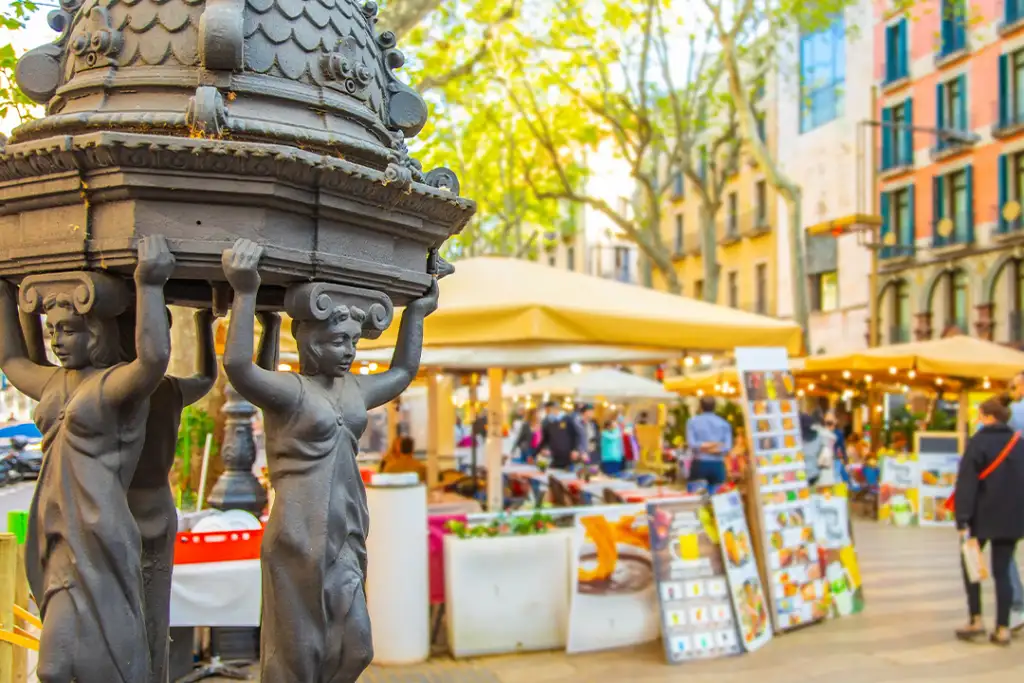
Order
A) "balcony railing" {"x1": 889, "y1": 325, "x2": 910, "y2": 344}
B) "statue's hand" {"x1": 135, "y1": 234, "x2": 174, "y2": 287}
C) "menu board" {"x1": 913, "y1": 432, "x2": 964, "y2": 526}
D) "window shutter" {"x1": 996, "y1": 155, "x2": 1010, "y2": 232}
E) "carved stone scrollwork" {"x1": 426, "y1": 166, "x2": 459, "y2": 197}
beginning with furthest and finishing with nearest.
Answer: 1. "balcony railing" {"x1": 889, "y1": 325, "x2": 910, "y2": 344}
2. "window shutter" {"x1": 996, "y1": 155, "x2": 1010, "y2": 232}
3. "menu board" {"x1": 913, "y1": 432, "x2": 964, "y2": 526}
4. "carved stone scrollwork" {"x1": 426, "y1": 166, "x2": 459, "y2": 197}
5. "statue's hand" {"x1": 135, "y1": 234, "x2": 174, "y2": 287}

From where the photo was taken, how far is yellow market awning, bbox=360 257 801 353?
7801 mm

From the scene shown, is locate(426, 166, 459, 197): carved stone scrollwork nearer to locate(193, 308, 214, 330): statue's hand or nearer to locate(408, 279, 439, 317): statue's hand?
locate(408, 279, 439, 317): statue's hand

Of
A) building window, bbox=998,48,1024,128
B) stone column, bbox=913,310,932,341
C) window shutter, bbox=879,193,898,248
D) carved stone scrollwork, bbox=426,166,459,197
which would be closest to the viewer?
carved stone scrollwork, bbox=426,166,459,197

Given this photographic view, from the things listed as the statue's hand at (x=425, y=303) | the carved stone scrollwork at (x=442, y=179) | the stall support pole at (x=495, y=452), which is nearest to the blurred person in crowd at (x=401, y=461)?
the stall support pole at (x=495, y=452)

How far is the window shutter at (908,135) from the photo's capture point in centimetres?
3428

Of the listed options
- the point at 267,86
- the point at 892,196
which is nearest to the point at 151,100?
the point at 267,86

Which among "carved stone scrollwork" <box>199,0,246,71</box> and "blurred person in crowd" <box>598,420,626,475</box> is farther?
"blurred person in crowd" <box>598,420,626,475</box>

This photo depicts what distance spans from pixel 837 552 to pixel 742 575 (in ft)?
5.09

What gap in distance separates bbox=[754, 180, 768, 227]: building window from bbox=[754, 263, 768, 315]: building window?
175 cm

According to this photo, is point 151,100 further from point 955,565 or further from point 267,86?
point 955,565

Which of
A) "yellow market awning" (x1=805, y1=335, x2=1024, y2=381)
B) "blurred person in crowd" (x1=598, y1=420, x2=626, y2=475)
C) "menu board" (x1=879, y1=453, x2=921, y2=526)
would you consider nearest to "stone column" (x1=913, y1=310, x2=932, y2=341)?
"yellow market awning" (x1=805, y1=335, x2=1024, y2=381)

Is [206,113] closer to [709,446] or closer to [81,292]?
[81,292]

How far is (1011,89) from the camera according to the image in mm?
29719

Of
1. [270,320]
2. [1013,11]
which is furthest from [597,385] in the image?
[1013,11]
